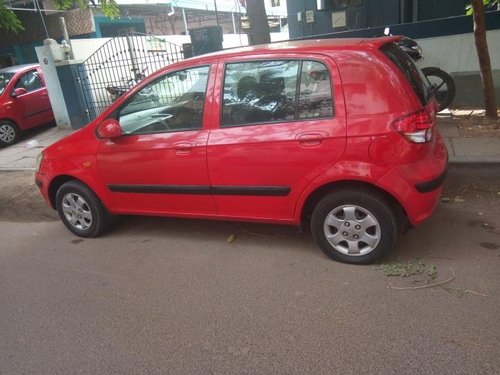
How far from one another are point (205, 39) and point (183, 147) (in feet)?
19.6

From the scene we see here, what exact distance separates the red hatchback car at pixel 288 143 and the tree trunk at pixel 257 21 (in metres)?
4.03

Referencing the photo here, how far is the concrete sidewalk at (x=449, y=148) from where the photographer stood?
5.14 m

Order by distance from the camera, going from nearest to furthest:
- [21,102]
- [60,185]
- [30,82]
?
[60,185] < [21,102] < [30,82]

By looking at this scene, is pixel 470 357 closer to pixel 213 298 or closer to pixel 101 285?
pixel 213 298

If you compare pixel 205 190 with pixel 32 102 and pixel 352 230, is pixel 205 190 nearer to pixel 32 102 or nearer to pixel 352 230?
pixel 352 230

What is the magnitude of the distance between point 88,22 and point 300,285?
1492 centimetres

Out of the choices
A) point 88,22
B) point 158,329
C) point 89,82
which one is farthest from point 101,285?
point 88,22

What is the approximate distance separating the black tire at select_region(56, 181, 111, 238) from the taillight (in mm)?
2911

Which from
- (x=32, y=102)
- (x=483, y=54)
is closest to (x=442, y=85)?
(x=483, y=54)

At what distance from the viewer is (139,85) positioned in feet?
13.5

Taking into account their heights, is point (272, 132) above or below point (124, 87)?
above

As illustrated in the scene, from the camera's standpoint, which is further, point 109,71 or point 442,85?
point 109,71

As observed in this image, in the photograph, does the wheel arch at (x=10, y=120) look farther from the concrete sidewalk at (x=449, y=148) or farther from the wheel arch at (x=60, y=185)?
the wheel arch at (x=60, y=185)

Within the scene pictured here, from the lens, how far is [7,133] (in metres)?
9.95
